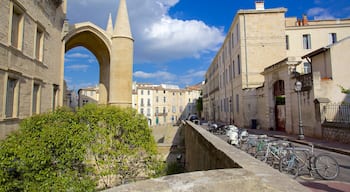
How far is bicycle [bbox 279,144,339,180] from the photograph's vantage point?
5791 millimetres

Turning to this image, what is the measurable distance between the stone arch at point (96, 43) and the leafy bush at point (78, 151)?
12914 millimetres

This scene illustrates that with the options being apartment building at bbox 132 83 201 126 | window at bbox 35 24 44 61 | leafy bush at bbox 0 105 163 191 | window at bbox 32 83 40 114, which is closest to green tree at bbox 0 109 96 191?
leafy bush at bbox 0 105 163 191

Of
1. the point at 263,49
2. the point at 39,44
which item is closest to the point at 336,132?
the point at 263,49

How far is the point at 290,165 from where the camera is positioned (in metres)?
5.96

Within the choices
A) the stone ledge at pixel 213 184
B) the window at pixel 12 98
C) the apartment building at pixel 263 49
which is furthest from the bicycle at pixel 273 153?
the apartment building at pixel 263 49

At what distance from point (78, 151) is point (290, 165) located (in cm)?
600

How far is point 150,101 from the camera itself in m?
58.9

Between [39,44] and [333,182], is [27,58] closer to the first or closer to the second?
[39,44]

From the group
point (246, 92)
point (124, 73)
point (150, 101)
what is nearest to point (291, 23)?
point (246, 92)

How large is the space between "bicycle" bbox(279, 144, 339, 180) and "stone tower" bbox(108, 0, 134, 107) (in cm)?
1299

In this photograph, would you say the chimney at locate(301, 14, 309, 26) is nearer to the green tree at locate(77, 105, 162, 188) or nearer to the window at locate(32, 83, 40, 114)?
the green tree at locate(77, 105, 162, 188)

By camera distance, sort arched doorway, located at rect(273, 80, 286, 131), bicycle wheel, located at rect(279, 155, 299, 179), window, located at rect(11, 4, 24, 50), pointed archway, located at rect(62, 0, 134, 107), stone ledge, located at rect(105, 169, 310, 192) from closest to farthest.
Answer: stone ledge, located at rect(105, 169, 310, 192) < bicycle wheel, located at rect(279, 155, 299, 179) < window, located at rect(11, 4, 24, 50) < pointed archway, located at rect(62, 0, 134, 107) < arched doorway, located at rect(273, 80, 286, 131)

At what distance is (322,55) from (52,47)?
1901cm

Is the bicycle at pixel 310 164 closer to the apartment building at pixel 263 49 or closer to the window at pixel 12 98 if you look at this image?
the window at pixel 12 98
